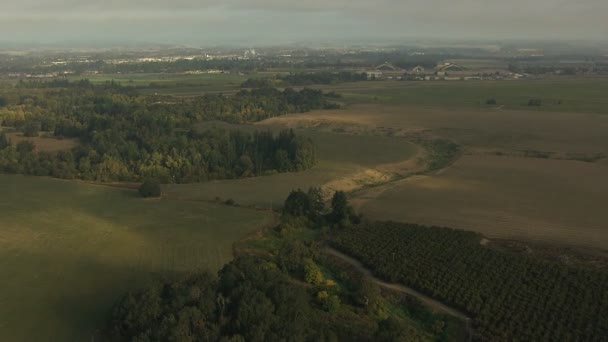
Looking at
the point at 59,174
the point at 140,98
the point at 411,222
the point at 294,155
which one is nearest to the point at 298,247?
the point at 411,222

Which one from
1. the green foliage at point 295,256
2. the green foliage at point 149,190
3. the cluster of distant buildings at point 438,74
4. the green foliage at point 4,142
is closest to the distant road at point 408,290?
the green foliage at point 295,256

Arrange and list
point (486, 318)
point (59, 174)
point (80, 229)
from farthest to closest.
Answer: point (59, 174), point (80, 229), point (486, 318)

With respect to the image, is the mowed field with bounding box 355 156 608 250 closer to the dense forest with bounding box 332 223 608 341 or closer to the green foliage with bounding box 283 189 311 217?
the dense forest with bounding box 332 223 608 341

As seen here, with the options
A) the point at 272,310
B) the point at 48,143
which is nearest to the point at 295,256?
the point at 272,310

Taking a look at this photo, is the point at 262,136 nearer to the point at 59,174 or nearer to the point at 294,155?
the point at 294,155

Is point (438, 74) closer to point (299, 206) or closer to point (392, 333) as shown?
point (299, 206)

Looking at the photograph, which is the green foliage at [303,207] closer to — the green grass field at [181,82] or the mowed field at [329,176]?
the mowed field at [329,176]
